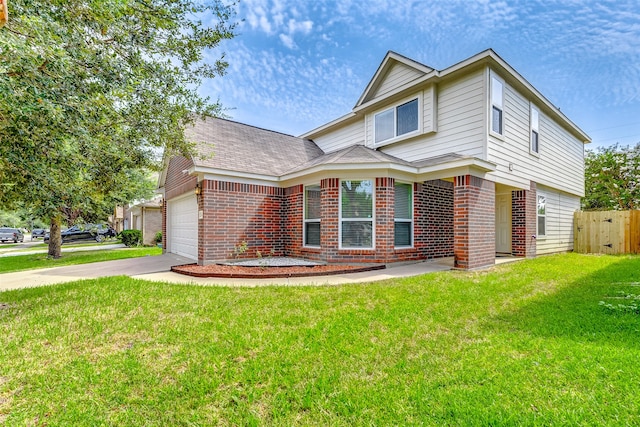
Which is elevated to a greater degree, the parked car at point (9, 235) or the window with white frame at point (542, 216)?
the window with white frame at point (542, 216)

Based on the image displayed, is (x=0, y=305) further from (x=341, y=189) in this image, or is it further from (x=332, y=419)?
(x=341, y=189)

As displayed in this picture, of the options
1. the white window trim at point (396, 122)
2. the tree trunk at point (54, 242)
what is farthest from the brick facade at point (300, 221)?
the tree trunk at point (54, 242)

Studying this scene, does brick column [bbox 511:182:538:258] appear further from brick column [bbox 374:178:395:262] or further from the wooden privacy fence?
brick column [bbox 374:178:395:262]

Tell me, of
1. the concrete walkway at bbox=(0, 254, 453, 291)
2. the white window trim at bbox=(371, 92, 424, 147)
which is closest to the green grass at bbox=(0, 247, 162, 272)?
the concrete walkway at bbox=(0, 254, 453, 291)

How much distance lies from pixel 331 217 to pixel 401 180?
2.25 metres

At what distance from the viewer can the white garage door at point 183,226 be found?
10.1m

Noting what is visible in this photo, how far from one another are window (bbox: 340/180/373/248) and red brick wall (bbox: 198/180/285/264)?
98.3 inches

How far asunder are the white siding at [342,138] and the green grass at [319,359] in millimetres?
8268

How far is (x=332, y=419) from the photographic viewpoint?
81.7 inches

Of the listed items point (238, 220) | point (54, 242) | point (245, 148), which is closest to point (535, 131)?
point (245, 148)

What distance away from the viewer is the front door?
10922 millimetres

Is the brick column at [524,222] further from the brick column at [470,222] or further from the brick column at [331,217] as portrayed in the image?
the brick column at [331,217]

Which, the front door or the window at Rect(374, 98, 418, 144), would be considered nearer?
the window at Rect(374, 98, 418, 144)

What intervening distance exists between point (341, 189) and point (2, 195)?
7.14m
